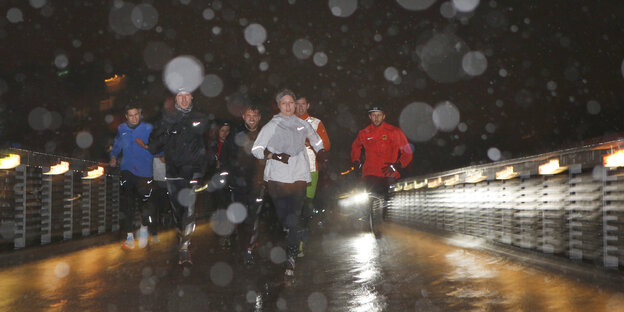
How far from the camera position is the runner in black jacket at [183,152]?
7.64 m

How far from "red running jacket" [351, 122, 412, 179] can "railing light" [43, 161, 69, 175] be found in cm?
492

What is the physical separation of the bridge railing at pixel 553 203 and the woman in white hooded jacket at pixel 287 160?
271 centimetres

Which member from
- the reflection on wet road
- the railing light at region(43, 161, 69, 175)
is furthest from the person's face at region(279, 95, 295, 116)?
the railing light at region(43, 161, 69, 175)

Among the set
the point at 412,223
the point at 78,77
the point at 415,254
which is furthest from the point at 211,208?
the point at 78,77

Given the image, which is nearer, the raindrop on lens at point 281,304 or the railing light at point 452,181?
the raindrop on lens at point 281,304

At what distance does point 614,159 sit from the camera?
571 cm

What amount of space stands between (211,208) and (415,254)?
17.4m

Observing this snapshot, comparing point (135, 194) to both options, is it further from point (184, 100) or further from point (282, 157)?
point (282, 157)

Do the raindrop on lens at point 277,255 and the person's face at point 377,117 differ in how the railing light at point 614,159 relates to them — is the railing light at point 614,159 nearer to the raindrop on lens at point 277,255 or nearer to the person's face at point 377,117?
the raindrop on lens at point 277,255

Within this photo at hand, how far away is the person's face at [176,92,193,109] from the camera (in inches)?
301

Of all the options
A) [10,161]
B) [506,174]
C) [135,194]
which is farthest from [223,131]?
[506,174]

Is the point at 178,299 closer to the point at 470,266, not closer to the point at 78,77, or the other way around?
the point at 470,266

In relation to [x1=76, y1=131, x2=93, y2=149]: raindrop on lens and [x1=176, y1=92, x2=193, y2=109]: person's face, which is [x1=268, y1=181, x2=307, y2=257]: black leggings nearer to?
[x1=176, y1=92, x2=193, y2=109]: person's face

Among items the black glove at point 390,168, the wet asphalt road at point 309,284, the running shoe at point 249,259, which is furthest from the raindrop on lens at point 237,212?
the black glove at point 390,168
